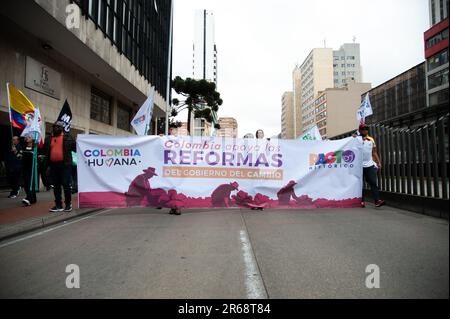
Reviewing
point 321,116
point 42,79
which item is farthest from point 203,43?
point 42,79

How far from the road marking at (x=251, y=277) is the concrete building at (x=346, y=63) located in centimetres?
15928

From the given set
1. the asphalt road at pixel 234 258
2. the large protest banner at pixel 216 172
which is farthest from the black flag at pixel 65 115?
the asphalt road at pixel 234 258

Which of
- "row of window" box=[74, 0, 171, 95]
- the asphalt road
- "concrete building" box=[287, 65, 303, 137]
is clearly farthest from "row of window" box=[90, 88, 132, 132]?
"concrete building" box=[287, 65, 303, 137]

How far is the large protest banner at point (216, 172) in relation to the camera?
24.6 ft

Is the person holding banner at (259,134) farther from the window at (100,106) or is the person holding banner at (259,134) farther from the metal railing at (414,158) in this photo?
the window at (100,106)

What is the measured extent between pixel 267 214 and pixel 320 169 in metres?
1.92

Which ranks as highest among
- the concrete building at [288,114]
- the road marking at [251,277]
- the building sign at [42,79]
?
the concrete building at [288,114]

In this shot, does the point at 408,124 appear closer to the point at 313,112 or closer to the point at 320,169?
the point at 320,169

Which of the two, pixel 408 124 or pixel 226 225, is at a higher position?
pixel 408 124

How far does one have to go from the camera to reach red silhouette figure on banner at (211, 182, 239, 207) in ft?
25.1

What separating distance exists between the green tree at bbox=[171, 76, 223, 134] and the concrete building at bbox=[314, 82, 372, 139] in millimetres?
95304

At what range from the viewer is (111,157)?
7.61 meters
